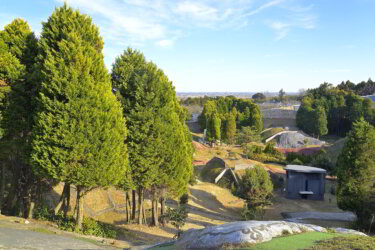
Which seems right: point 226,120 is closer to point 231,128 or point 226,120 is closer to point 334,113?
point 231,128

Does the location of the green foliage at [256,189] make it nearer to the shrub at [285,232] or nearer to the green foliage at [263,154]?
the shrub at [285,232]

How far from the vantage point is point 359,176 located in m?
26.0

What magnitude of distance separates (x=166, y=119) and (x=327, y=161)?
40558 mm

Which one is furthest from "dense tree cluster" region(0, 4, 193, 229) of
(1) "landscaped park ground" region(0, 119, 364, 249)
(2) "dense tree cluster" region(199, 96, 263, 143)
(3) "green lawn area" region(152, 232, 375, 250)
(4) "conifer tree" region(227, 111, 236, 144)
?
(4) "conifer tree" region(227, 111, 236, 144)

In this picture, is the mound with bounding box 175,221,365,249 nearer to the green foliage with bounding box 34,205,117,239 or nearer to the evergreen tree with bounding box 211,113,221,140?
the green foliage with bounding box 34,205,117,239

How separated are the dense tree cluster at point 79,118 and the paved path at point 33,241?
116 inches

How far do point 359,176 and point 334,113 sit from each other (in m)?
74.0

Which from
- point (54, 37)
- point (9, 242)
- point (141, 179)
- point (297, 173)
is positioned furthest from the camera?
point (297, 173)

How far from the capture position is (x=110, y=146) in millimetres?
16531

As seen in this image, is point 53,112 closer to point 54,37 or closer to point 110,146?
point 110,146

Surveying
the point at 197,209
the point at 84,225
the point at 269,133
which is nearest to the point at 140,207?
the point at 84,225

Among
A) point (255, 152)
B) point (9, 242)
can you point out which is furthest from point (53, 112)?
point (255, 152)

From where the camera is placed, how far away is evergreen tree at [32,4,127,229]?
50.2 feet

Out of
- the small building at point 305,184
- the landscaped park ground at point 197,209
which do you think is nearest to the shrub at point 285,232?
the landscaped park ground at point 197,209
